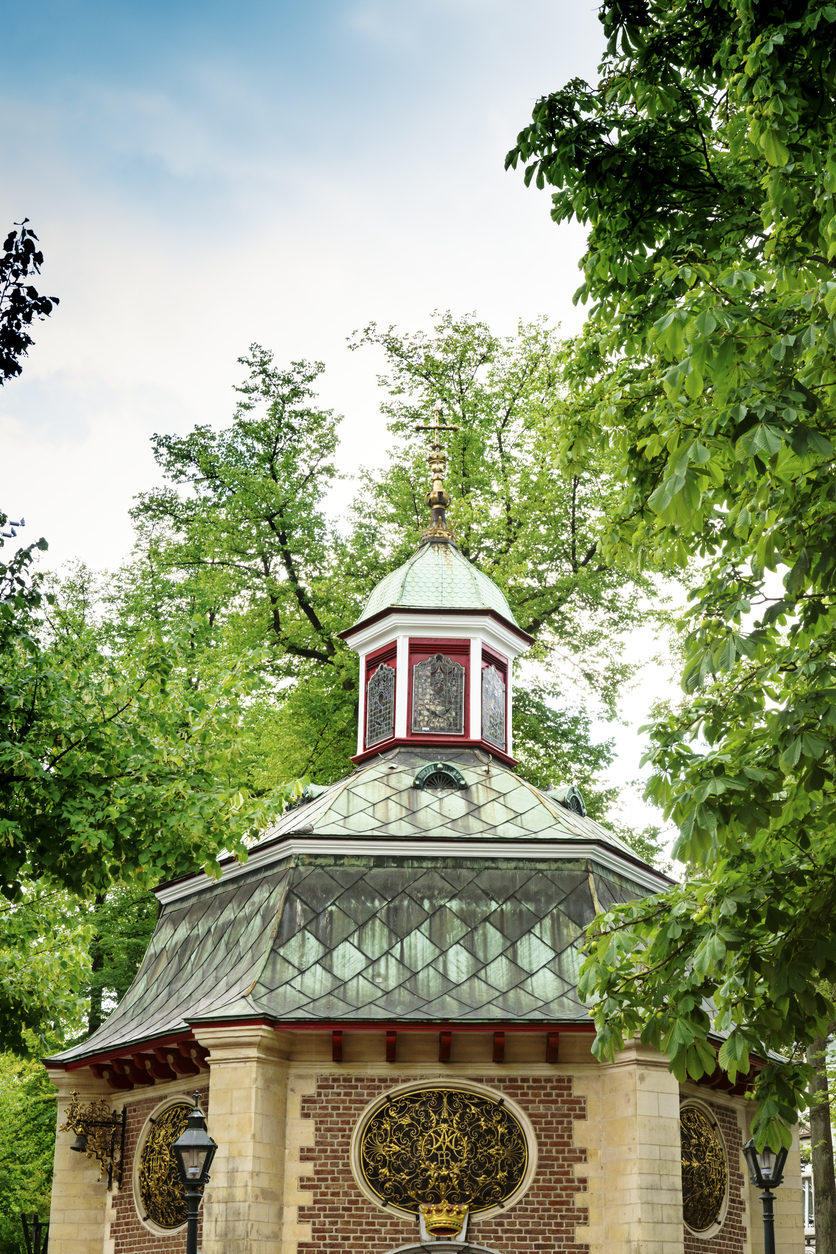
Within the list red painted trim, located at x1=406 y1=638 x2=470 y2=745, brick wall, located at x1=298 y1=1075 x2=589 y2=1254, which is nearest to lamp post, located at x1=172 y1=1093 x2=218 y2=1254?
brick wall, located at x1=298 y1=1075 x2=589 y2=1254

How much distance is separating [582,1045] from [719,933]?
622cm

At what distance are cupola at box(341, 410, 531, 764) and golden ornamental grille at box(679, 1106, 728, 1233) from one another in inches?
234

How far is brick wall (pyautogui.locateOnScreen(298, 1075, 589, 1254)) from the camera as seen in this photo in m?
12.6

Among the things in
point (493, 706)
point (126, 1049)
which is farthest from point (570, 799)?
point (126, 1049)

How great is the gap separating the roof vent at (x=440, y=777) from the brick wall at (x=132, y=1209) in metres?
4.54

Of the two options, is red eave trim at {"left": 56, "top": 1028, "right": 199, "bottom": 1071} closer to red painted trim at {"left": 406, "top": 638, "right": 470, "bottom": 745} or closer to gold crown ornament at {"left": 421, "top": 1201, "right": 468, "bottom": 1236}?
gold crown ornament at {"left": 421, "top": 1201, "right": 468, "bottom": 1236}

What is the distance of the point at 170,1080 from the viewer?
1414 cm

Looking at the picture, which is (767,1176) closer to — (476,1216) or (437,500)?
(476,1216)

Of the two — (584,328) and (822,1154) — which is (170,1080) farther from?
(822,1154)

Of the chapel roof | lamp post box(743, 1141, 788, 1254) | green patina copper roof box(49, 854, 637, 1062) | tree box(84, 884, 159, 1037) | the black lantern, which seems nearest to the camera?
lamp post box(743, 1141, 788, 1254)

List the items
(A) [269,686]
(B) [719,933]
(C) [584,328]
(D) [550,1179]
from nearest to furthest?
1. (B) [719,933]
2. (C) [584,328]
3. (D) [550,1179]
4. (A) [269,686]

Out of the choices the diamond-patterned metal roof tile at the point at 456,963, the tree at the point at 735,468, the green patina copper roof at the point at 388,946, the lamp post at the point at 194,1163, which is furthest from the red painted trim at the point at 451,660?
the tree at the point at 735,468

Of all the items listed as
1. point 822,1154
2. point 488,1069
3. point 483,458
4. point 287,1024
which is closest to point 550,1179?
point 488,1069

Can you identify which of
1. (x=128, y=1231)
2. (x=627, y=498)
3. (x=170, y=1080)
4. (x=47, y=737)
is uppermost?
(x=627, y=498)
